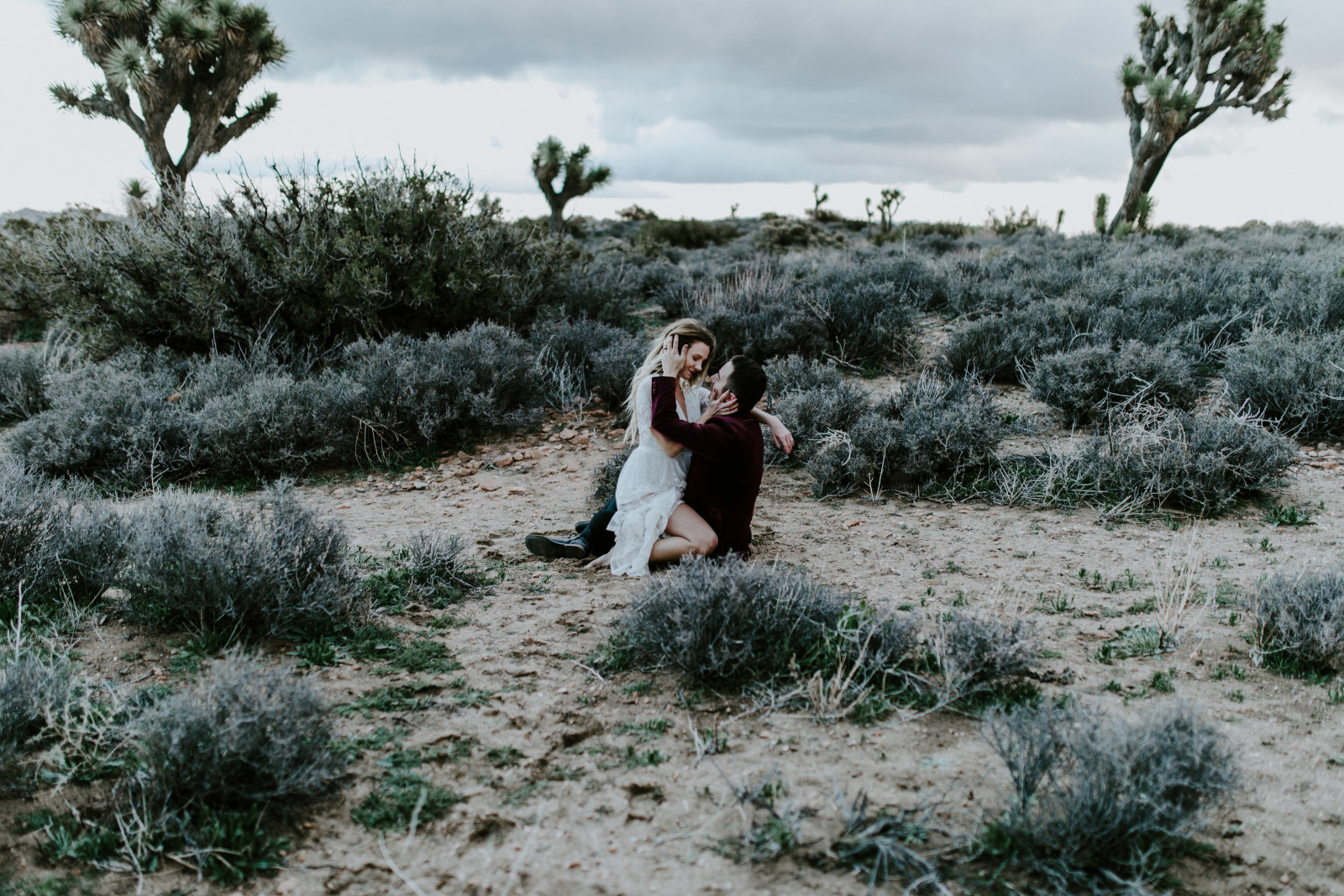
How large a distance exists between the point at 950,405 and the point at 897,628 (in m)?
4.01

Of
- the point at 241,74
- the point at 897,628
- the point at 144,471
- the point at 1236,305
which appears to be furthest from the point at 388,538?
the point at 241,74

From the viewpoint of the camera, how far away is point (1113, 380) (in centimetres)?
735

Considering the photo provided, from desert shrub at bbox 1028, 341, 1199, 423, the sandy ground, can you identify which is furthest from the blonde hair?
desert shrub at bbox 1028, 341, 1199, 423

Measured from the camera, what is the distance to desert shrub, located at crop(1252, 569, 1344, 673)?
3436mm

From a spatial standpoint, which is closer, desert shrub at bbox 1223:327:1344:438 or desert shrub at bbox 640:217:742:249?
desert shrub at bbox 1223:327:1344:438

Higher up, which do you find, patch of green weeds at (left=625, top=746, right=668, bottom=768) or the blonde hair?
the blonde hair

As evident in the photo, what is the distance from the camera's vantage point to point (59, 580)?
4.02 meters

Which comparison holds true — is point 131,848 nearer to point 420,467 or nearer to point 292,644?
point 292,644

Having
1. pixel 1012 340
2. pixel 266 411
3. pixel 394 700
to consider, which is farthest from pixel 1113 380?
pixel 266 411

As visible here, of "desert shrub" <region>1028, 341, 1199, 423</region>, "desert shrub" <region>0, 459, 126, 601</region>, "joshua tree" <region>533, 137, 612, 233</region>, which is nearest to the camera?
"desert shrub" <region>0, 459, 126, 601</region>

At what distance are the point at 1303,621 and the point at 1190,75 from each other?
22229 mm

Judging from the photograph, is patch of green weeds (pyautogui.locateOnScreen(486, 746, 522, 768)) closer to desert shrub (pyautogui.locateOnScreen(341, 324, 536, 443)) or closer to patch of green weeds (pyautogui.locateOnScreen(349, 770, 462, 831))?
patch of green weeds (pyautogui.locateOnScreen(349, 770, 462, 831))

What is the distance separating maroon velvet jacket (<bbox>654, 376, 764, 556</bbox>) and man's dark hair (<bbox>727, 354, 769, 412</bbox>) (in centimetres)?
11

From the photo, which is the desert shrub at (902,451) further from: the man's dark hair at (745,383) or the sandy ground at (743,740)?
the man's dark hair at (745,383)
